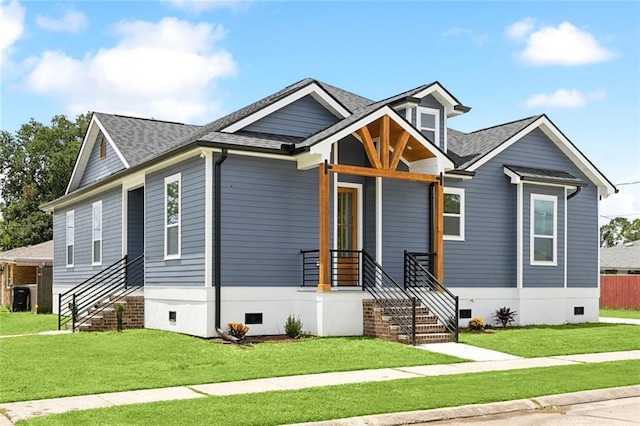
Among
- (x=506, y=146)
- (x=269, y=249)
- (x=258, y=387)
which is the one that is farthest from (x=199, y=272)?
(x=506, y=146)

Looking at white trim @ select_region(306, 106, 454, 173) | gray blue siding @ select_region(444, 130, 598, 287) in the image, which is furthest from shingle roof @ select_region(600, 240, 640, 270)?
white trim @ select_region(306, 106, 454, 173)

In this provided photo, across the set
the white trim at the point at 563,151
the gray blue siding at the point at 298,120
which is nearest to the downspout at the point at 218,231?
the gray blue siding at the point at 298,120

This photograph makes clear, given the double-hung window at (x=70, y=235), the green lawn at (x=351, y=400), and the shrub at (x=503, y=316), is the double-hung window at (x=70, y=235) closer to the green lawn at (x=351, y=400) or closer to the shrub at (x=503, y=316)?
the shrub at (x=503, y=316)

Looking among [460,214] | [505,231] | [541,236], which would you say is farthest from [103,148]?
[541,236]

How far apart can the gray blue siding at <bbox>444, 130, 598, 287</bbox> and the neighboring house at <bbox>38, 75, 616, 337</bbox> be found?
45 mm

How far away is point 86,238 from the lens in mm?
26094

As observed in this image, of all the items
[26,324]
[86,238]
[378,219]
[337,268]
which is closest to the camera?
[337,268]

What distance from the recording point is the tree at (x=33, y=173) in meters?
54.2

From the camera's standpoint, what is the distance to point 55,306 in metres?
28.0

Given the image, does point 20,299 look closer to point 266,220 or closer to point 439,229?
point 266,220

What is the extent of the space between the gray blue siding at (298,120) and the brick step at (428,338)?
5.82m

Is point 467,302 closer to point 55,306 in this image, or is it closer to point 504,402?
point 504,402

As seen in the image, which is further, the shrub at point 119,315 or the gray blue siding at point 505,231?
the gray blue siding at point 505,231

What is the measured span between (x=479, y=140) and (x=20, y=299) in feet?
62.5
